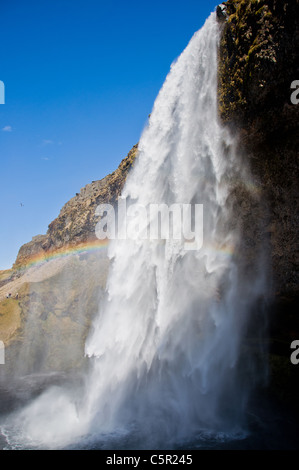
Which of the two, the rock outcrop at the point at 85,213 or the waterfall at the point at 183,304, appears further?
the rock outcrop at the point at 85,213

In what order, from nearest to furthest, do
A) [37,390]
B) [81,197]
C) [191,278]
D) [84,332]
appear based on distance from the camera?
[191,278] < [37,390] < [84,332] < [81,197]

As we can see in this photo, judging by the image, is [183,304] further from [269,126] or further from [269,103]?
[269,103]

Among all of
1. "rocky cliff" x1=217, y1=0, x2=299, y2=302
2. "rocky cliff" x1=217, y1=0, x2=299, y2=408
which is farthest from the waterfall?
"rocky cliff" x1=217, y1=0, x2=299, y2=302

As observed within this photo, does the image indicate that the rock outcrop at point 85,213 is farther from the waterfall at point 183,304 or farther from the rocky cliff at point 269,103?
the rocky cliff at point 269,103

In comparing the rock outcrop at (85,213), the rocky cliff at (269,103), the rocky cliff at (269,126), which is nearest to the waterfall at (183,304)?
the rocky cliff at (269,126)

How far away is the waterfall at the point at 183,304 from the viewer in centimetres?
1563

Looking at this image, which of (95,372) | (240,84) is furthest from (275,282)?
(95,372)

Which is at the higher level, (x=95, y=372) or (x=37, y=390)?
(x=95, y=372)

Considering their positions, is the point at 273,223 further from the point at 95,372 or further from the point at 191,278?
the point at 95,372

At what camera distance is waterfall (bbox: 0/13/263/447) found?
15.6m

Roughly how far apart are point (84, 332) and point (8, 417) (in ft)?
55.9

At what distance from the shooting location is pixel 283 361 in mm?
17797

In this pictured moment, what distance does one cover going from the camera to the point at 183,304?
58.8ft
